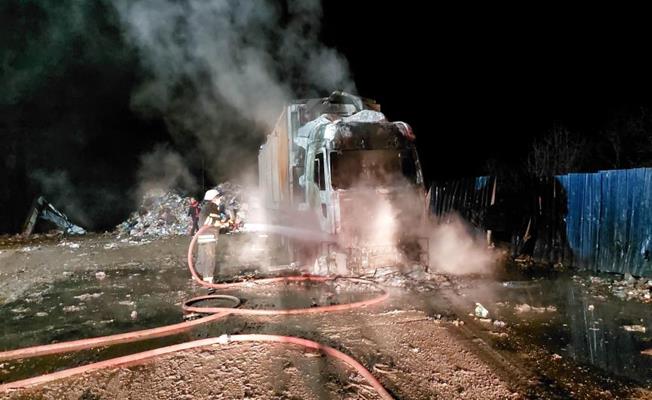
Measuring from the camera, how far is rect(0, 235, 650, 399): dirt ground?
321 cm

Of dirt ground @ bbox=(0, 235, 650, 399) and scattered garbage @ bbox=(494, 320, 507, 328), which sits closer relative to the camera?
dirt ground @ bbox=(0, 235, 650, 399)

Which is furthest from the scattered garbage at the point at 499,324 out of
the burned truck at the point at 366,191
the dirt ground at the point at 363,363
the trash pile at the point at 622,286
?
the trash pile at the point at 622,286

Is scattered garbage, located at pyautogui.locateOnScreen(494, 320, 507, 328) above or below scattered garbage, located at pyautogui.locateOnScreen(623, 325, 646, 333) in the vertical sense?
above

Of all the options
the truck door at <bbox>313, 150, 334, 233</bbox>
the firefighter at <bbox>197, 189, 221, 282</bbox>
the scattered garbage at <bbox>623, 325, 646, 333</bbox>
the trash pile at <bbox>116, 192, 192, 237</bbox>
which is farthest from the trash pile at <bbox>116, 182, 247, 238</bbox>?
the scattered garbage at <bbox>623, 325, 646, 333</bbox>

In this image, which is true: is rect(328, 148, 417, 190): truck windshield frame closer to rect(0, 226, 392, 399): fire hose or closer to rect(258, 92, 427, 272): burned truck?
rect(258, 92, 427, 272): burned truck

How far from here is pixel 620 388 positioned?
10.5 ft

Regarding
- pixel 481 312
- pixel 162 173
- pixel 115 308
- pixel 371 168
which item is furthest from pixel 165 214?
pixel 481 312

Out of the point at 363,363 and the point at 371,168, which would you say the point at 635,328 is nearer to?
the point at 363,363

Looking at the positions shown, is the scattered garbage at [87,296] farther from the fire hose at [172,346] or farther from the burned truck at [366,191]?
the burned truck at [366,191]

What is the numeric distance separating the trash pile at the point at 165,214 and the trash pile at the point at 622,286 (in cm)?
1059

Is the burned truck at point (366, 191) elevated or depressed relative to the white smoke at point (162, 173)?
depressed

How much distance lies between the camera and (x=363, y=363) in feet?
12.1

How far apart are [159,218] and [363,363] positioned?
15611 millimetres

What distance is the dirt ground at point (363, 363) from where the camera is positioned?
3215 mm
